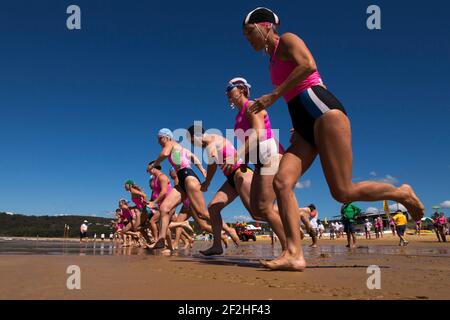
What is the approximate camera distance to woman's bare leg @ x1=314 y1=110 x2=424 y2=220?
2969 mm

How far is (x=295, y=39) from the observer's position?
3.21 metres

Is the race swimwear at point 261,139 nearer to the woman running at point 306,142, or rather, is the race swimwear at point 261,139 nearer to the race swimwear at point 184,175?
the woman running at point 306,142

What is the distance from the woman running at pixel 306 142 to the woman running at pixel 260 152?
72 cm

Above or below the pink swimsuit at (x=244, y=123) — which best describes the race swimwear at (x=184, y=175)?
below

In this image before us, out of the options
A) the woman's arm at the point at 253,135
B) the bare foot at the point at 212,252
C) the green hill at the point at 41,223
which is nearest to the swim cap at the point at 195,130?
the bare foot at the point at 212,252

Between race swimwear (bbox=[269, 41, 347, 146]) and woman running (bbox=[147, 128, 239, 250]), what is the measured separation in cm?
336

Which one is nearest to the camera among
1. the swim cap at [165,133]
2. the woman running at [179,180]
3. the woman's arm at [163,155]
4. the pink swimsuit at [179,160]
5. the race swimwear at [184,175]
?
the woman running at [179,180]

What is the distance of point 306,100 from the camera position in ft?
10.3

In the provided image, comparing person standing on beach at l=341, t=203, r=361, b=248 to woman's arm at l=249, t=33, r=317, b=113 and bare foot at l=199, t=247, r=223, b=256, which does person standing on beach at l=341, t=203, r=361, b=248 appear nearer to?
bare foot at l=199, t=247, r=223, b=256

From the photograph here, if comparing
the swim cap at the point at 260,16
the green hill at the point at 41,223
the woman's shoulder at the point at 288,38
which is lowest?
the green hill at the point at 41,223

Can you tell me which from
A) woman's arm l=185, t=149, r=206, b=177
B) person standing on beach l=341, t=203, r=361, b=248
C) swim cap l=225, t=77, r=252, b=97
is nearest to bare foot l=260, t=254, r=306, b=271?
swim cap l=225, t=77, r=252, b=97

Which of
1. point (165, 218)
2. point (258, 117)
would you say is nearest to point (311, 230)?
point (165, 218)

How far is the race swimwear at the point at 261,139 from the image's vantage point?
164 inches
